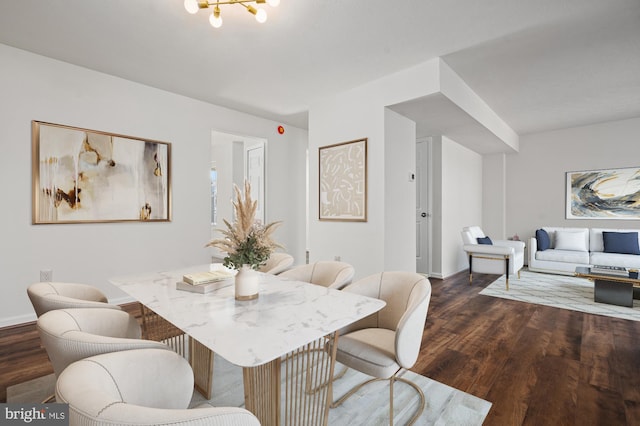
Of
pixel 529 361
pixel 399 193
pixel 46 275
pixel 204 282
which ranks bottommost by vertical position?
pixel 529 361

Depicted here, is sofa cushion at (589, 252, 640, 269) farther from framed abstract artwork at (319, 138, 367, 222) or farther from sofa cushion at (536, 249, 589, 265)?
framed abstract artwork at (319, 138, 367, 222)

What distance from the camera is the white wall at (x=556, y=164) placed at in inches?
214

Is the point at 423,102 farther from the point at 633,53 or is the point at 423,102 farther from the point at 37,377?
the point at 37,377

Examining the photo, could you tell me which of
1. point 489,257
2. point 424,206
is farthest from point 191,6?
point 489,257

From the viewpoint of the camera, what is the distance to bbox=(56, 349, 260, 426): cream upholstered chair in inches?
26.6

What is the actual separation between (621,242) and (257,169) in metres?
6.02

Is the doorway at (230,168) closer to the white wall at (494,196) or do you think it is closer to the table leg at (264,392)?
the table leg at (264,392)

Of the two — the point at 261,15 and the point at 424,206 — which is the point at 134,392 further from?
the point at 424,206

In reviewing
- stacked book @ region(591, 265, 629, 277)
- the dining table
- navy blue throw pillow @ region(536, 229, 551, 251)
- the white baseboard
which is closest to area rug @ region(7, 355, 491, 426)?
the dining table

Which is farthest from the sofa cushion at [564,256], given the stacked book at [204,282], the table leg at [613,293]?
the stacked book at [204,282]

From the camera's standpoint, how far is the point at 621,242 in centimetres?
499

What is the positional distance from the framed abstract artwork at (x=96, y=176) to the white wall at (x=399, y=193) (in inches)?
109

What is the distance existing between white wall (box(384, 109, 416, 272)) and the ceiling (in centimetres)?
25

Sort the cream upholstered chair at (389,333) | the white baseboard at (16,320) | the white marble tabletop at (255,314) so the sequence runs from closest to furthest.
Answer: the white marble tabletop at (255,314) → the cream upholstered chair at (389,333) → the white baseboard at (16,320)
